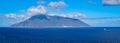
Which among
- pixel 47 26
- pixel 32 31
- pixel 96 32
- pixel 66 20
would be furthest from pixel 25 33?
pixel 96 32

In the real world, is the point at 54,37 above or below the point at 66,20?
below

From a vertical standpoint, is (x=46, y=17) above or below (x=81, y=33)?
above

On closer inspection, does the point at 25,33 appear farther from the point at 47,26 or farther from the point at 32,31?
the point at 47,26

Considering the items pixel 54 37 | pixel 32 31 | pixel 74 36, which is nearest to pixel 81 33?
pixel 74 36

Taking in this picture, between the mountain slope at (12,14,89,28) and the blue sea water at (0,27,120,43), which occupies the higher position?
the mountain slope at (12,14,89,28)

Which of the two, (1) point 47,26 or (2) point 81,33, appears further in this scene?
(2) point 81,33

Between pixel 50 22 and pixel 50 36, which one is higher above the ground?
pixel 50 22

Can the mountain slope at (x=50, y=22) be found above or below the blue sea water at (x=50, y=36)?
above

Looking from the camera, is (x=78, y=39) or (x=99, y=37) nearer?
(x=78, y=39)

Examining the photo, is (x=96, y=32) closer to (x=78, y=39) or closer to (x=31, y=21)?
(x=78, y=39)
